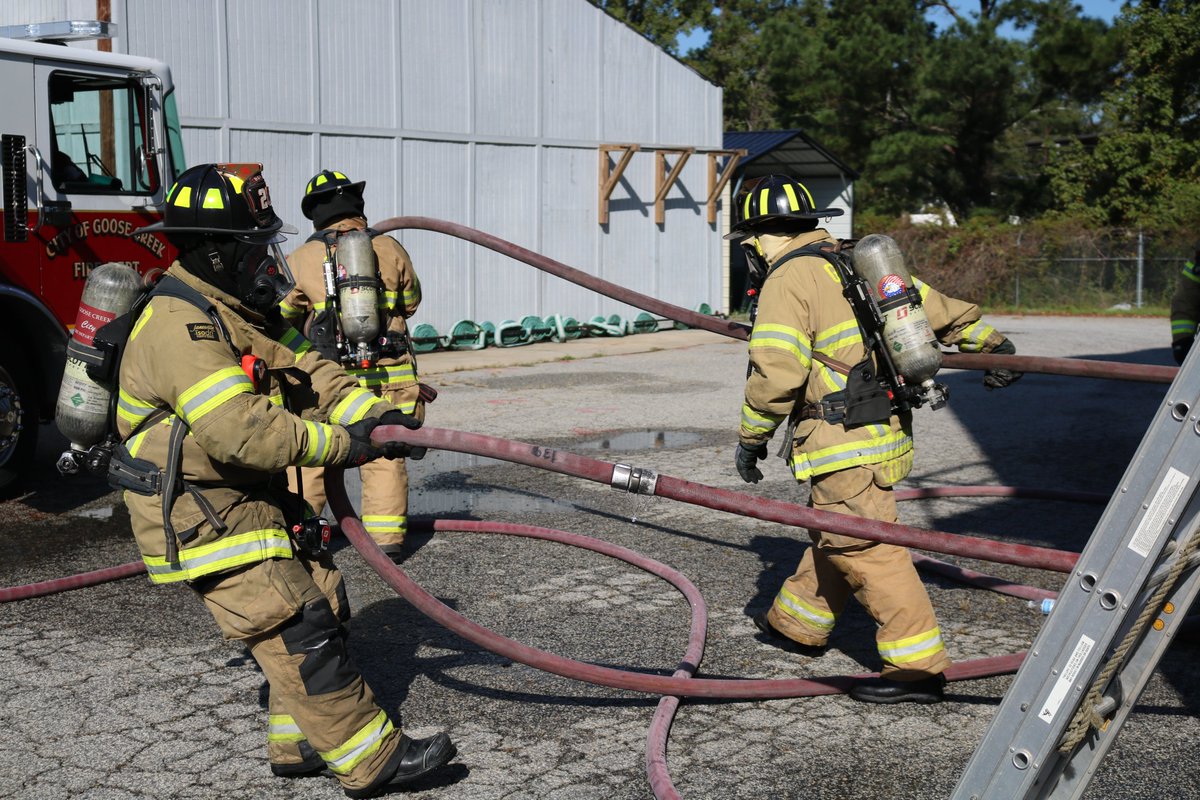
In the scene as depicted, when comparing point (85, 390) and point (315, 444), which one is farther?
Answer: point (85, 390)

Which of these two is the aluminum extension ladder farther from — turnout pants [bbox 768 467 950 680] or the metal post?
the metal post

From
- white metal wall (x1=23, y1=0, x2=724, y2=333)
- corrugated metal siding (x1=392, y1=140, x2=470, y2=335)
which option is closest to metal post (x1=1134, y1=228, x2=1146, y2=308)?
white metal wall (x1=23, y1=0, x2=724, y2=333)

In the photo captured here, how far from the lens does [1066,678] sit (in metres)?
2.25

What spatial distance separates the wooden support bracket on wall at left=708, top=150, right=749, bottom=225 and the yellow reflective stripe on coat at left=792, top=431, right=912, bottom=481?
17148 millimetres

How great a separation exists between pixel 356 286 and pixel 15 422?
9.52 feet

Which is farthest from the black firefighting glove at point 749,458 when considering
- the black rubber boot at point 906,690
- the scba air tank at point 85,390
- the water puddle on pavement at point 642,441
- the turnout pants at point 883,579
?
the water puddle on pavement at point 642,441

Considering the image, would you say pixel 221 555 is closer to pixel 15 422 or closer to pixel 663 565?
pixel 663 565

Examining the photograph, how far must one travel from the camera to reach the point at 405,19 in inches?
643

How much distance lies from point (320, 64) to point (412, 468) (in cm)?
826

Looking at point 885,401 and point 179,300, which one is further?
point 885,401

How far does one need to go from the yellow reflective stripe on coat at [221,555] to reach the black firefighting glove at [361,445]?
0.98 ft

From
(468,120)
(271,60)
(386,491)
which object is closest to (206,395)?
(386,491)

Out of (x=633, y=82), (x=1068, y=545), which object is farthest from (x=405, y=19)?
(x=1068, y=545)

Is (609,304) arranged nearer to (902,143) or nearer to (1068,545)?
(1068,545)
